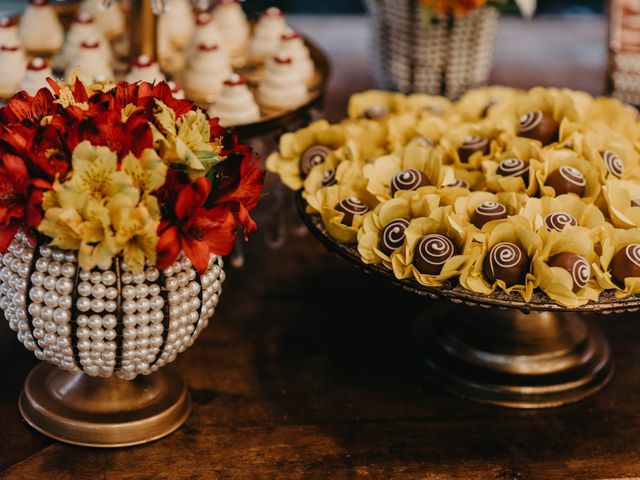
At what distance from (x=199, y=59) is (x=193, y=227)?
22.6 inches

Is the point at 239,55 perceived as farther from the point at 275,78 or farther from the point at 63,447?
the point at 63,447

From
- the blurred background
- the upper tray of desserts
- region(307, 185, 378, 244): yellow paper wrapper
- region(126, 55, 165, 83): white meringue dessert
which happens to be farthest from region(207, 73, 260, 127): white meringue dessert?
the blurred background

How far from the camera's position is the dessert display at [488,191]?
0.95 metres

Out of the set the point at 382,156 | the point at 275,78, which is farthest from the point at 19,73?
the point at 382,156

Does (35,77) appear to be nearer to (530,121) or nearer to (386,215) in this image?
(386,215)

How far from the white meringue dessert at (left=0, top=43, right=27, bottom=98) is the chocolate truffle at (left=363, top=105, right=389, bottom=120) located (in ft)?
1.64

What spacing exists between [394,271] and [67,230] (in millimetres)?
334

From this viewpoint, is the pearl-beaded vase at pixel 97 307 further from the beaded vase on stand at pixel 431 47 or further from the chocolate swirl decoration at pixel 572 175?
the beaded vase on stand at pixel 431 47

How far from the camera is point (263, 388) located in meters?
1.15

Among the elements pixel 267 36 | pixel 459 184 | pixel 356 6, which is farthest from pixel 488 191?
pixel 356 6

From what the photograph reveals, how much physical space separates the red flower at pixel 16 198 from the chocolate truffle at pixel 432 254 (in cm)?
38

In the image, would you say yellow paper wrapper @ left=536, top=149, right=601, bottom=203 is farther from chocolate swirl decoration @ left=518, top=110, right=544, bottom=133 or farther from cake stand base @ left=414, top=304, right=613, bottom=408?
cake stand base @ left=414, top=304, right=613, bottom=408

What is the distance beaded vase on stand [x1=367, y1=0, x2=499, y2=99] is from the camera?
176 centimetres

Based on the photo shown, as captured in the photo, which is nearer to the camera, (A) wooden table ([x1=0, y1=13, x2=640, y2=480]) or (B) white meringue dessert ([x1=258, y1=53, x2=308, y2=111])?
(A) wooden table ([x1=0, y1=13, x2=640, y2=480])
